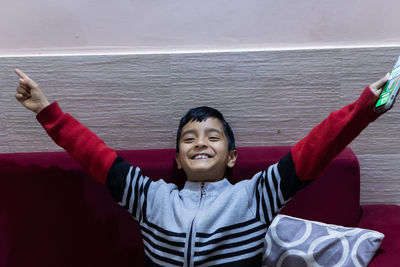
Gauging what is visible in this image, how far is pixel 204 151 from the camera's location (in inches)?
50.4

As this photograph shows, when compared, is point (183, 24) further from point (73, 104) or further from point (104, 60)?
point (73, 104)

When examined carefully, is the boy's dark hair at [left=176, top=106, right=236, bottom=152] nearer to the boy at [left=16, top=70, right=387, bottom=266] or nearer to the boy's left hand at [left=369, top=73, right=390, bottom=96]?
the boy at [left=16, top=70, right=387, bottom=266]

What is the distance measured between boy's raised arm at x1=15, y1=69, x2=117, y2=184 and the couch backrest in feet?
0.55

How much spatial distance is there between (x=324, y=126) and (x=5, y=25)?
1155 mm

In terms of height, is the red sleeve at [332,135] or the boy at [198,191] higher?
the red sleeve at [332,135]

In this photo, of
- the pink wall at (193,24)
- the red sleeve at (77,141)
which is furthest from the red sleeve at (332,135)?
the red sleeve at (77,141)

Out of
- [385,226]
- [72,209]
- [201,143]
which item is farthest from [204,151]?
[385,226]

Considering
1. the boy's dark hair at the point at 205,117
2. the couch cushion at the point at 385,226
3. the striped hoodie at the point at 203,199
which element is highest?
the boy's dark hair at the point at 205,117

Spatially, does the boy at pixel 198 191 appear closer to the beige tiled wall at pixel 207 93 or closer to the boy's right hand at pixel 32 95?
the boy's right hand at pixel 32 95

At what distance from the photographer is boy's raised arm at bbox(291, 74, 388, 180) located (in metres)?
1.01

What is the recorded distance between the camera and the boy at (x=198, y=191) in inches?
46.1

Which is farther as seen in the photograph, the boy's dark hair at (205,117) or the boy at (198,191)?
the boy's dark hair at (205,117)

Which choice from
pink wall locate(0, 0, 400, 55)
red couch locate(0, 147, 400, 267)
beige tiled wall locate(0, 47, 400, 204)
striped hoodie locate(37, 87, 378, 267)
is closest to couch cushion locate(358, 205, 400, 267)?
red couch locate(0, 147, 400, 267)

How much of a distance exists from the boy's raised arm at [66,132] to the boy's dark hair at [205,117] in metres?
0.28
